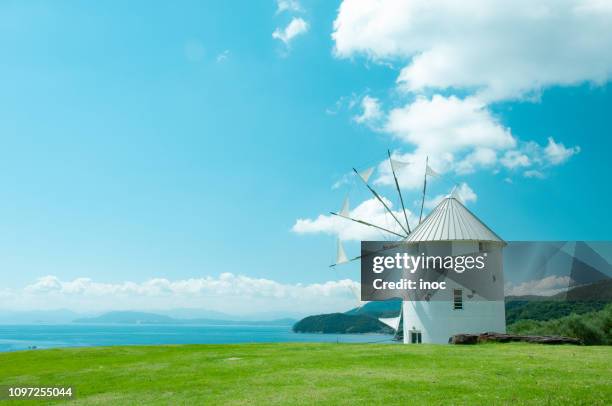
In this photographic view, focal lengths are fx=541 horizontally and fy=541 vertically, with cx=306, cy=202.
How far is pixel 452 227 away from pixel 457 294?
16.0ft

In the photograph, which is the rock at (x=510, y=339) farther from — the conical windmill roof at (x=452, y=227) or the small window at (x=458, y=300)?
the conical windmill roof at (x=452, y=227)

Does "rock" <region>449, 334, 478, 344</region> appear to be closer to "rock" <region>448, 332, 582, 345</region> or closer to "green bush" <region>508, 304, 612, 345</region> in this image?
"rock" <region>448, 332, 582, 345</region>

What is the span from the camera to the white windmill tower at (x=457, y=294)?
36.0 m

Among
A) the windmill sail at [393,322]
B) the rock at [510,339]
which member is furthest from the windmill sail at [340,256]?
the rock at [510,339]

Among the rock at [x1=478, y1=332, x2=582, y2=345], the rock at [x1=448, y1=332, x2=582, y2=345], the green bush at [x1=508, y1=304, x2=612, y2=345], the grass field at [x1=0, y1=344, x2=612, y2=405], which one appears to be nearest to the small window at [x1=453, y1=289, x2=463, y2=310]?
the rock at [x1=448, y1=332, x2=582, y2=345]

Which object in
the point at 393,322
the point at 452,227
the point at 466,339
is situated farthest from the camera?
the point at 393,322

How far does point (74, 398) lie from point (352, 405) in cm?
913

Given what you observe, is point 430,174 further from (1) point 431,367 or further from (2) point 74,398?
(2) point 74,398

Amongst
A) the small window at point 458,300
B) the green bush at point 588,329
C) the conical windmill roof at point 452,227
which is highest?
the conical windmill roof at point 452,227

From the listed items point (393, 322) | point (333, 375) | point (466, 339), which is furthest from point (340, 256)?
point (333, 375)

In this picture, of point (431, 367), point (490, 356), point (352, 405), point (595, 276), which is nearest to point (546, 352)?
point (490, 356)

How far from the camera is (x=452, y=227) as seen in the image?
38.4m

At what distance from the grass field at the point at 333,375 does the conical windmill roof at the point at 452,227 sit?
11.7 m

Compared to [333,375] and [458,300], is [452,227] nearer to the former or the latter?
[458,300]
